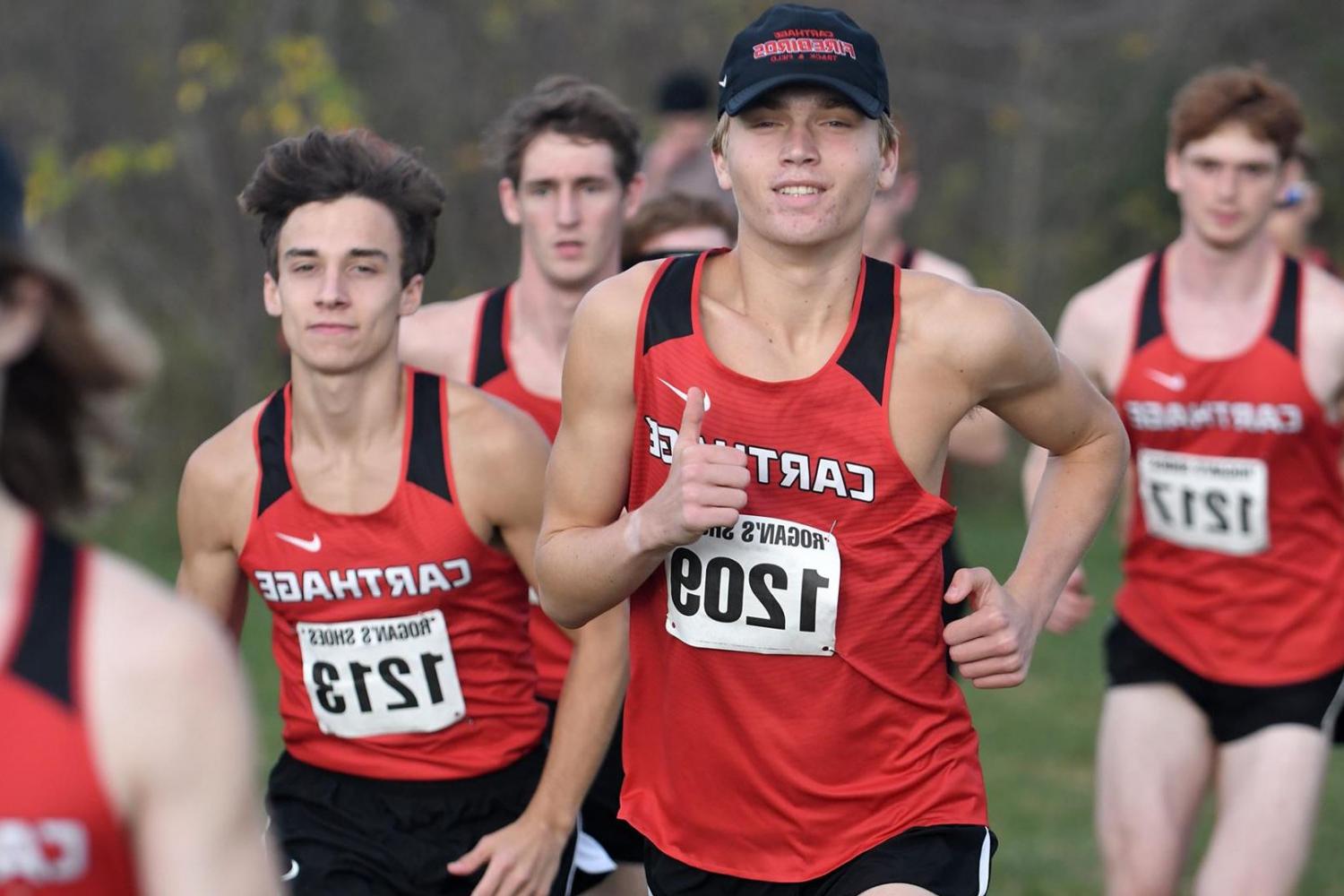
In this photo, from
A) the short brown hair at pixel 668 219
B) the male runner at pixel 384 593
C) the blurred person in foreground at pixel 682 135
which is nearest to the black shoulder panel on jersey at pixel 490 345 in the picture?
the short brown hair at pixel 668 219

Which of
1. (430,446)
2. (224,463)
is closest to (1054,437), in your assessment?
(430,446)

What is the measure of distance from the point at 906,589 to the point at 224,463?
5.16 ft

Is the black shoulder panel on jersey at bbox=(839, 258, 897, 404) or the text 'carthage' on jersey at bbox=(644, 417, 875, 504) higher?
the black shoulder panel on jersey at bbox=(839, 258, 897, 404)

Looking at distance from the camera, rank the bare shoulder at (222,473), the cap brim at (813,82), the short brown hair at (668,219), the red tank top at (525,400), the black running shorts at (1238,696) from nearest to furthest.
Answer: the cap brim at (813,82)
the bare shoulder at (222,473)
the red tank top at (525,400)
the black running shorts at (1238,696)
the short brown hair at (668,219)

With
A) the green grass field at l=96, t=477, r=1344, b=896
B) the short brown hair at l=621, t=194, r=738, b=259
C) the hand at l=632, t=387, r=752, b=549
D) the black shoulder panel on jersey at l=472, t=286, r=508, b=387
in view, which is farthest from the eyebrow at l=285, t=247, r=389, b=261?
the green grass field at l=96, t=477, r=1344, b=896

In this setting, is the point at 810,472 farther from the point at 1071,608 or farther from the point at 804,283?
the point at 1071,608

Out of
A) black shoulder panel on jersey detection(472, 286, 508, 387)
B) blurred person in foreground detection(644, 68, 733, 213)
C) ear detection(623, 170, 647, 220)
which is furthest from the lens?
blurred person in foreground detection(644, 68, 733, 213)

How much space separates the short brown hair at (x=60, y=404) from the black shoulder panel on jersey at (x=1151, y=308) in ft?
13.0

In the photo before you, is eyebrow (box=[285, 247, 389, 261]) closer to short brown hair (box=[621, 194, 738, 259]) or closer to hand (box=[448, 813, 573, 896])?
hand (box=[448, 813, 573, 896])

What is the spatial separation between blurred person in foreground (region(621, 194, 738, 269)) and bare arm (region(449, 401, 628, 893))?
1.56 metres

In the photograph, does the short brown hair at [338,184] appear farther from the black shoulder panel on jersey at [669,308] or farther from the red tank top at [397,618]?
the black shoulder panel on jersey at [669,308]

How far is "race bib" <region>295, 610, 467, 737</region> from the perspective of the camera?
417 centimetres

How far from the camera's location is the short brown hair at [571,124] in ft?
18.3

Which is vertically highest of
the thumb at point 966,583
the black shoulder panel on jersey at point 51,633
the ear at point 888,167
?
the ear at point 888,167
